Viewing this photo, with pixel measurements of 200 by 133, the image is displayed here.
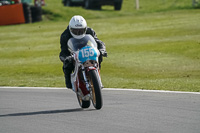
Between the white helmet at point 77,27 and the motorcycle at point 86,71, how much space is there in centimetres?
9

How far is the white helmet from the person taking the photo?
8.36 meters

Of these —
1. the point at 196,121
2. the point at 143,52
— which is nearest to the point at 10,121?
the point at 196,121

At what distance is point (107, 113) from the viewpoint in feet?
25.4

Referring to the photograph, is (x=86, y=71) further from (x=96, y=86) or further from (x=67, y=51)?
(x=67, y=51)

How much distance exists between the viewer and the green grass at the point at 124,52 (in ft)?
41.6

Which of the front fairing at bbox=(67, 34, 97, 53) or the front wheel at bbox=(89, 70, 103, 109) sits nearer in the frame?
the front wheel at bbox=(89, 70, 103, 109)

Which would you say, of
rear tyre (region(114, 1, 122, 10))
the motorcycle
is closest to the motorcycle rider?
the motorcycle

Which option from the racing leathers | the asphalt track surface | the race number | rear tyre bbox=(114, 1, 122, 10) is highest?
the race number

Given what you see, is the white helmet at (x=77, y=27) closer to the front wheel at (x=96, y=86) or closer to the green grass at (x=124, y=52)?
the front wheel at (x=96, y=86)

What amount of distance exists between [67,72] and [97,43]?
73 centimetres

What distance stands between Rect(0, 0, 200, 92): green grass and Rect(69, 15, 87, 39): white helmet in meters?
2.73

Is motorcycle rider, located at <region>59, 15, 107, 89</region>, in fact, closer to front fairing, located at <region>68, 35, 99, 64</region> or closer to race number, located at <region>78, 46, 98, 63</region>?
front fairing, located at <region>68, 35, 99, 64</region>

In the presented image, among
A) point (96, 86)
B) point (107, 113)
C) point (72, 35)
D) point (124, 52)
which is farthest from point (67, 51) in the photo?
point (124, 52)

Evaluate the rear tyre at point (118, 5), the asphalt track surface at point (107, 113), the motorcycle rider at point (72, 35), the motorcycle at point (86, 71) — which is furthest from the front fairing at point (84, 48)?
the rear tyre at point (118, 5)
